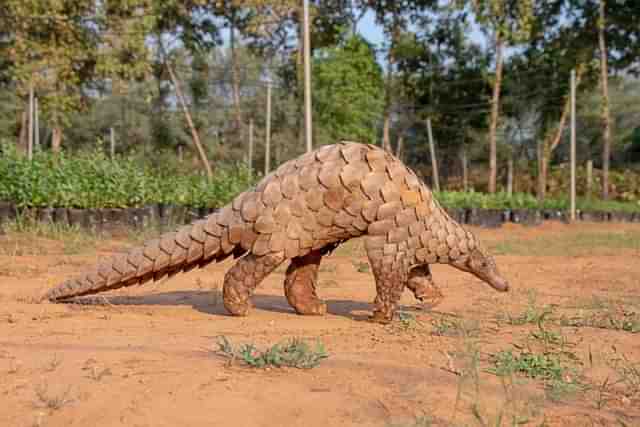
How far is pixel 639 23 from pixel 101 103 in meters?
24.3

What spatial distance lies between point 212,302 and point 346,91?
2009cm

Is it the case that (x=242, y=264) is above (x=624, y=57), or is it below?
below

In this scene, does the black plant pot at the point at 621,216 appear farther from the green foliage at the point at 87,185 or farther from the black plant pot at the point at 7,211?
the black plant pot at the point at 7,211

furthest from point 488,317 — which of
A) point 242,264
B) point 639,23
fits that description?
point 639,23

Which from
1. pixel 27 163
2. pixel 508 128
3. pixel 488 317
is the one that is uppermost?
pixel 508 128

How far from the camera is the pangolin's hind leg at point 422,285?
536 centimetres

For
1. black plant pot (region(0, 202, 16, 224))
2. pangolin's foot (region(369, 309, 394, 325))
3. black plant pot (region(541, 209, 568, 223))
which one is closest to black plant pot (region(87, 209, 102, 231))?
black plant pot (region(0, 202, 16, 224))

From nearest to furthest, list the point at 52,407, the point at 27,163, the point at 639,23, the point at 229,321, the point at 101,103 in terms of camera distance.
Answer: the point at 52,407
the point at 229,321
the point at 27,163
the point at 639,23
the point at 101,103

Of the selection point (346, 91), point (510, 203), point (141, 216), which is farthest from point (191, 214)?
point (346, 91)

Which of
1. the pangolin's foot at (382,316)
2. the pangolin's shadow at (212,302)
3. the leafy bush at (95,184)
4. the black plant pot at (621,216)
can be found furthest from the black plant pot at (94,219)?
the black plant pot at (621,216)

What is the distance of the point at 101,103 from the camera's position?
109 feet

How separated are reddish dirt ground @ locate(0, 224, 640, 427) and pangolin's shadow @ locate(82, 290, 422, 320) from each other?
18 millimetres

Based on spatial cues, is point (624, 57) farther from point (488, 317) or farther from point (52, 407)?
point (52, 407)

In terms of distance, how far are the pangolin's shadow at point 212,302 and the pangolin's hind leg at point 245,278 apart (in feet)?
0.81
